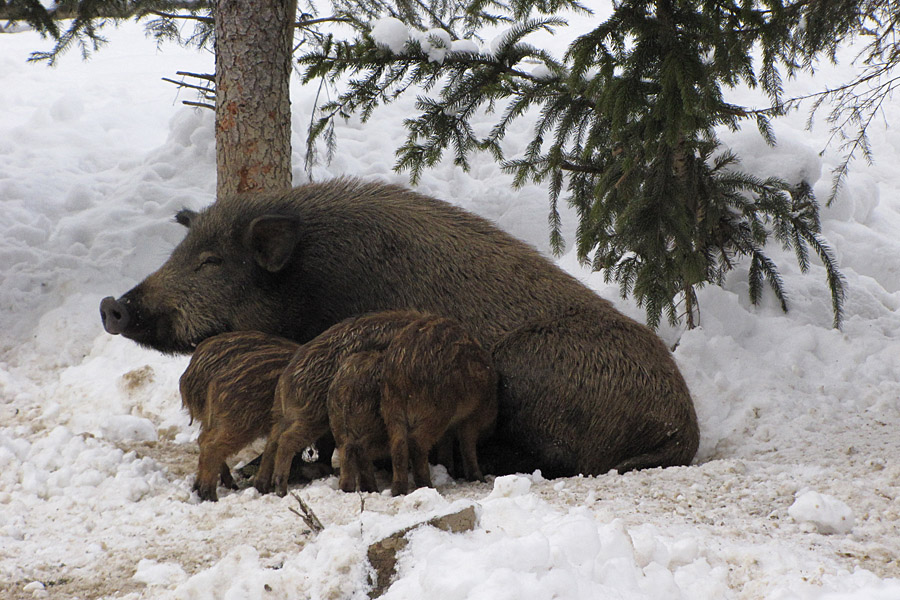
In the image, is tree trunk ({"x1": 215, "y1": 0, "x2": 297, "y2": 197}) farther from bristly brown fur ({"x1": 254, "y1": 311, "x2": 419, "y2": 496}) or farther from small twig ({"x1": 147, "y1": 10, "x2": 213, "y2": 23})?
bristly brown fur ({"x1": 254, "y1": 311, "x2": 419, "y2": 496})

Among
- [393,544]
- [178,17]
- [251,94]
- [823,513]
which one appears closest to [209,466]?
[393,544]

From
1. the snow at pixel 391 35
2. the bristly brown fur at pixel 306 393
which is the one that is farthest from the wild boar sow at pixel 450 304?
the snow at pixel 391 35

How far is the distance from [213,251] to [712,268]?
343cm

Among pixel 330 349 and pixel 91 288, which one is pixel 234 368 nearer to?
pixel 330 349

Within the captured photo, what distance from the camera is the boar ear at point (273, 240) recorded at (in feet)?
13.0

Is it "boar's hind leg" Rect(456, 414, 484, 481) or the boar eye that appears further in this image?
the boar eye

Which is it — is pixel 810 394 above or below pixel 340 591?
below

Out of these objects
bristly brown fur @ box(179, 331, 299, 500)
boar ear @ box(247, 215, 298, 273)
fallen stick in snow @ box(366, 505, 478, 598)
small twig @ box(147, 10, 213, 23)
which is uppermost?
small twig @ box(147, 10, 213, 23)

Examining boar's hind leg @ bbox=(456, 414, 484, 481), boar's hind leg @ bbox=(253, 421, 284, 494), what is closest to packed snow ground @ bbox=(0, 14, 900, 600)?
boar's hind leg @ bbox=(456, 414, 484, 481)

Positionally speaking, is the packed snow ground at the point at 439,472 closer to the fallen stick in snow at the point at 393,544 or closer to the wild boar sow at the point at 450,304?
the fallen stick in snow at the point at 393,544

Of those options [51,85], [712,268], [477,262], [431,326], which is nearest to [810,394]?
[712,268]

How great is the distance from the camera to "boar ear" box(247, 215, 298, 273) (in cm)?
395

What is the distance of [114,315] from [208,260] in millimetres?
549

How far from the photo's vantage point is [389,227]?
13.6ft
